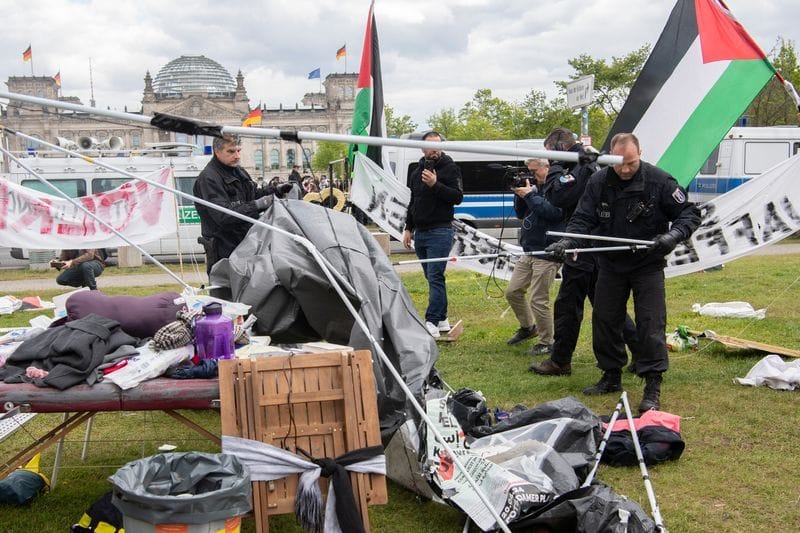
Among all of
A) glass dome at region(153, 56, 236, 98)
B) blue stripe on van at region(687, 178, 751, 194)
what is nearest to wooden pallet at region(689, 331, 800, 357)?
blue stripe on van at region(687, 178, 751, 194)

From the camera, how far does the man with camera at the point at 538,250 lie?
6.96 m

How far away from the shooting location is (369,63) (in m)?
10.8

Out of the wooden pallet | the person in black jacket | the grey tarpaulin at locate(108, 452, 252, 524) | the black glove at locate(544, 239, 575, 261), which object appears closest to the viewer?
the grey tarpaulin at locate(108, 452, 252, 524)

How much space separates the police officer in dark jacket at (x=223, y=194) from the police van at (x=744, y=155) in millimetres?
15704

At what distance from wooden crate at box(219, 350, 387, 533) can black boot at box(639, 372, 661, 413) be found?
2.69 meters

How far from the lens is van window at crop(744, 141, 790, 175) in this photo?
1942cm

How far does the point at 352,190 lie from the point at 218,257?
5276 millimetres

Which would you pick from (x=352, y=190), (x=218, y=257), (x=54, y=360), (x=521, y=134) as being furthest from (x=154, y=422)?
(x=521, y=134)

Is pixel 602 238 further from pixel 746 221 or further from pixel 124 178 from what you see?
pixel 124 178

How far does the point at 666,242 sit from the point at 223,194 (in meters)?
3.42

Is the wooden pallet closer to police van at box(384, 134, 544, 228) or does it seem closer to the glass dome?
police van at box(384, 134, 544, 228)

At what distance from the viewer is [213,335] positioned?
12.6ft

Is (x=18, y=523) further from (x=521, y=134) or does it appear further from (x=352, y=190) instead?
(x=521, y=134)

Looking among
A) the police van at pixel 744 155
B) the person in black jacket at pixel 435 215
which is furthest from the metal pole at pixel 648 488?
the police van at pixel 744 155
